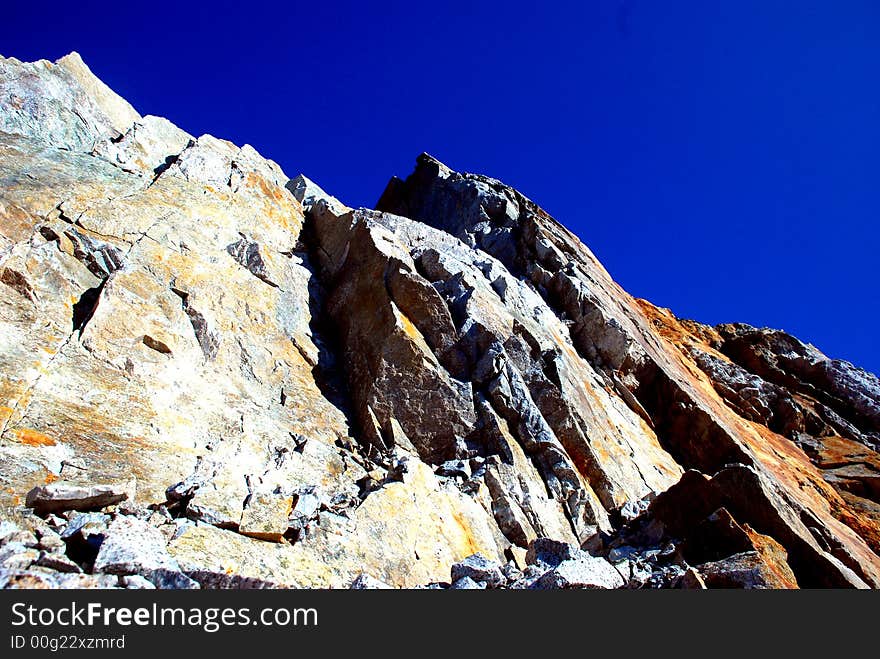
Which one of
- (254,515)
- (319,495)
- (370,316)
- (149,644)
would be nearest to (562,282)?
(370,316)

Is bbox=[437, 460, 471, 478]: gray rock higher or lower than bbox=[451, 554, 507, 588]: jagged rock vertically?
higher

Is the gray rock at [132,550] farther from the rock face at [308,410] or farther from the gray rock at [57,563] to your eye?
the gray rock at [57,563]

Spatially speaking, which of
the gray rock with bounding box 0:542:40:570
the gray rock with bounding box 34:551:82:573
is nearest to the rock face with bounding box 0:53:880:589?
the gray rock with bounding box 0:542:40:570

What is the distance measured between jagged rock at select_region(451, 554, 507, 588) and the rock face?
2.9 inches

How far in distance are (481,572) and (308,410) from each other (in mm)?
11134

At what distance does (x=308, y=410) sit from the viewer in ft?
74.7

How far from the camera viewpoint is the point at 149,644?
8.46 metres

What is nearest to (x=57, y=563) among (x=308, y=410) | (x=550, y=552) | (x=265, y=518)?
(x=265, y=518)

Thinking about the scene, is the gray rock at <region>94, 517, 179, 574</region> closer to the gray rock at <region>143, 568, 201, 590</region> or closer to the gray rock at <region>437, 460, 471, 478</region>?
the gray rock at <region>143, 568, 201, 590</region>

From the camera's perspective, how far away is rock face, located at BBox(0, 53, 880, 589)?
13.9m

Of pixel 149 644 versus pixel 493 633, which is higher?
pixel 149 644

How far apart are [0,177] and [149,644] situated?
21.0 m

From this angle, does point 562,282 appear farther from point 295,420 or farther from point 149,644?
point 149,644

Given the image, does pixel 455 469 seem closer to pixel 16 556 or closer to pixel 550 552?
pixel 550 552
